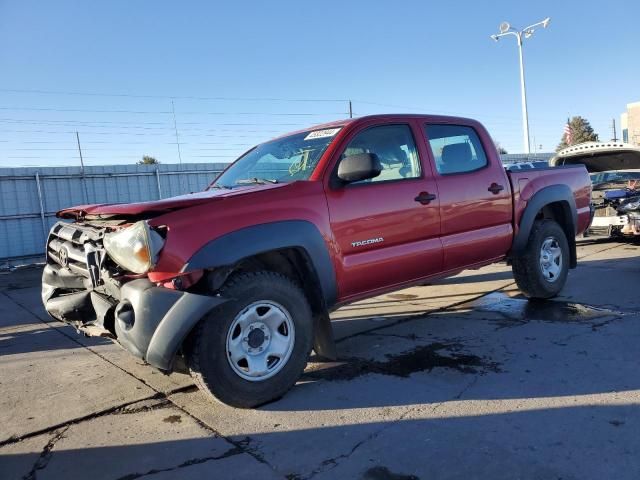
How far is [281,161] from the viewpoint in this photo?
177 inches

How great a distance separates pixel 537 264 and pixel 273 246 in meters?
3.55

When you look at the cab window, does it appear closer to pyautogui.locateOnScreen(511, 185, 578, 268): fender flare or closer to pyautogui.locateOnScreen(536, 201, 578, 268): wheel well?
pyautogui.locateOnScreen(511, 185, 578, 268): fender flare

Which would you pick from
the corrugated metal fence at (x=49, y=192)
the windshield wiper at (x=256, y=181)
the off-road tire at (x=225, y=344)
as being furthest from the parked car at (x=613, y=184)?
the corrugated metal fence at (x=49, y=192)

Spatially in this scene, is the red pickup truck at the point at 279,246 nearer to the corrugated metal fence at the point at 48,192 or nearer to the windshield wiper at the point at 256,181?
the windshield wiper at the point at 256,181

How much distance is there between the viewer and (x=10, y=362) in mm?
4867

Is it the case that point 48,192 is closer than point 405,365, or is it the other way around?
point 405,365

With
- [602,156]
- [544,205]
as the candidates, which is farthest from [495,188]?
[602,156]

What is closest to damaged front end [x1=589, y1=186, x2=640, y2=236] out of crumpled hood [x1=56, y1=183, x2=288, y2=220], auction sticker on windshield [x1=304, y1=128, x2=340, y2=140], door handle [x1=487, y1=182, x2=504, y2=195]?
door handle [x1=487, y1=182, x2=504, y2=195]

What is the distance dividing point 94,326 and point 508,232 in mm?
3946

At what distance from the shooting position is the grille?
3.67 metres

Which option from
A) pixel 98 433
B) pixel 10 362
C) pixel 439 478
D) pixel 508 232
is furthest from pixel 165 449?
pixel 508 232

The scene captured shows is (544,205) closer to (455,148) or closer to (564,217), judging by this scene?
(564,217)

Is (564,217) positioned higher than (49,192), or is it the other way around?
(49,192)

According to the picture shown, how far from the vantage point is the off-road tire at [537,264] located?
19.1 ft
